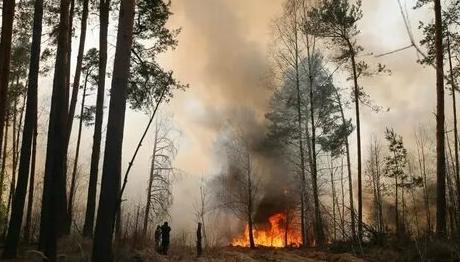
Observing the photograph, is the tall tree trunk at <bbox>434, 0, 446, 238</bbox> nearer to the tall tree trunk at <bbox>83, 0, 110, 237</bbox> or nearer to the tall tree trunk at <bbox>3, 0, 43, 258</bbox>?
the tall tree trunk at <bbox>83, 0, 110, 237</bbox>

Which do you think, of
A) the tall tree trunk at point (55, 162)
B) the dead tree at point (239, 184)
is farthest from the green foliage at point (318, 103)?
the tall tree trunk at point (55, 162)

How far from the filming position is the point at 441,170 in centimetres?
1516

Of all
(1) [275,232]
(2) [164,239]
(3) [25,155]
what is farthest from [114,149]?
(1) [275,232]

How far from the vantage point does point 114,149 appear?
362 inches

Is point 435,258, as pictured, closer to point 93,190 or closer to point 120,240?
point 120,240

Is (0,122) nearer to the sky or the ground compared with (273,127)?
nearer to the ground

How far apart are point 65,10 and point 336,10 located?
1394 centimetres

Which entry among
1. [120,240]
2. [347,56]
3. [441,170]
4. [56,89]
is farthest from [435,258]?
[347,56]

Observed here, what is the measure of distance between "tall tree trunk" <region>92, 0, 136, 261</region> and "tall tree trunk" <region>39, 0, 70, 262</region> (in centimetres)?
245

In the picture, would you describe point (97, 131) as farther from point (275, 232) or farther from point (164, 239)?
point (275, 232)

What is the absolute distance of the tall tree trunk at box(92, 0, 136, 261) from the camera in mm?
9008

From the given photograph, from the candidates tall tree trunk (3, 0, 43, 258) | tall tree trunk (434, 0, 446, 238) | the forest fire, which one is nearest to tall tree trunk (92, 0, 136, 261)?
tall tree trunk (3, 0, 43, 258)

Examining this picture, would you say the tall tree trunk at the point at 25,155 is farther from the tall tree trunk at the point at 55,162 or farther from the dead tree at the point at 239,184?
the dead tree at the point at 239,184

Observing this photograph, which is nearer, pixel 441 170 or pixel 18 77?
pixel 441 170
